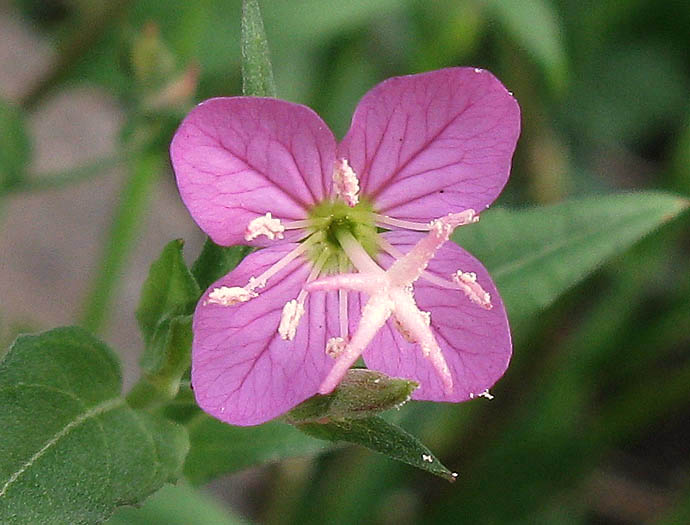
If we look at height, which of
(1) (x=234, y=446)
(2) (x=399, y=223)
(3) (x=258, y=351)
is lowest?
(1) (x=234, y=446)

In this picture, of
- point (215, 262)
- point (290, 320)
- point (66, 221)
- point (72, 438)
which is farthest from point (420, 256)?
point (66, 221)

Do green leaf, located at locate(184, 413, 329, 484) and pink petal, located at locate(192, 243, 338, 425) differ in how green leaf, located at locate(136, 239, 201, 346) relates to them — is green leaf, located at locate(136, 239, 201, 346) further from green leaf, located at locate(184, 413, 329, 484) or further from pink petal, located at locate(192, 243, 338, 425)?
green leaf, located at locate(184, 413, 329, 484)

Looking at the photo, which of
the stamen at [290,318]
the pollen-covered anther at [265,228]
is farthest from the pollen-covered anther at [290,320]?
the pollen-covered anther at [265,228]

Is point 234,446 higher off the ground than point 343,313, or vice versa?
point 343,313

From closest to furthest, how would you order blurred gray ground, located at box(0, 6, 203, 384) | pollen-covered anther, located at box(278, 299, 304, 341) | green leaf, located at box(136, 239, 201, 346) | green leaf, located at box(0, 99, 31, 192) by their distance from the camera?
pollen-covered anther, located at box(278, 299, 304, 341) → green leaf, located at box(136, 239, 201, 346) → green leaf, located at box(0, 99, 31, 192) → blurred gray ground, located at box(0, 6, 203, 384)

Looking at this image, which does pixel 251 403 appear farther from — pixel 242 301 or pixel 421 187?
pixel 421 187

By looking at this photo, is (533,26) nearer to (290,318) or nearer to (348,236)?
(348,236)

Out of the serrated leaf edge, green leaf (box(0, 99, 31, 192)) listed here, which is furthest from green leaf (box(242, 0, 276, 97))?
green leaf (box(0, 99, 31, 192))

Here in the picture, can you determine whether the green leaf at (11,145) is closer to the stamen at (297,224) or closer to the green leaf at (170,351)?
the green leaf at (170,351)

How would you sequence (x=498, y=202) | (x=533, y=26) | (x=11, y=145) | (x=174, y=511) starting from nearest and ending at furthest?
(x=174, y=511), (x=11, y=145), (x=533, y=26), (x=498, y=202)
